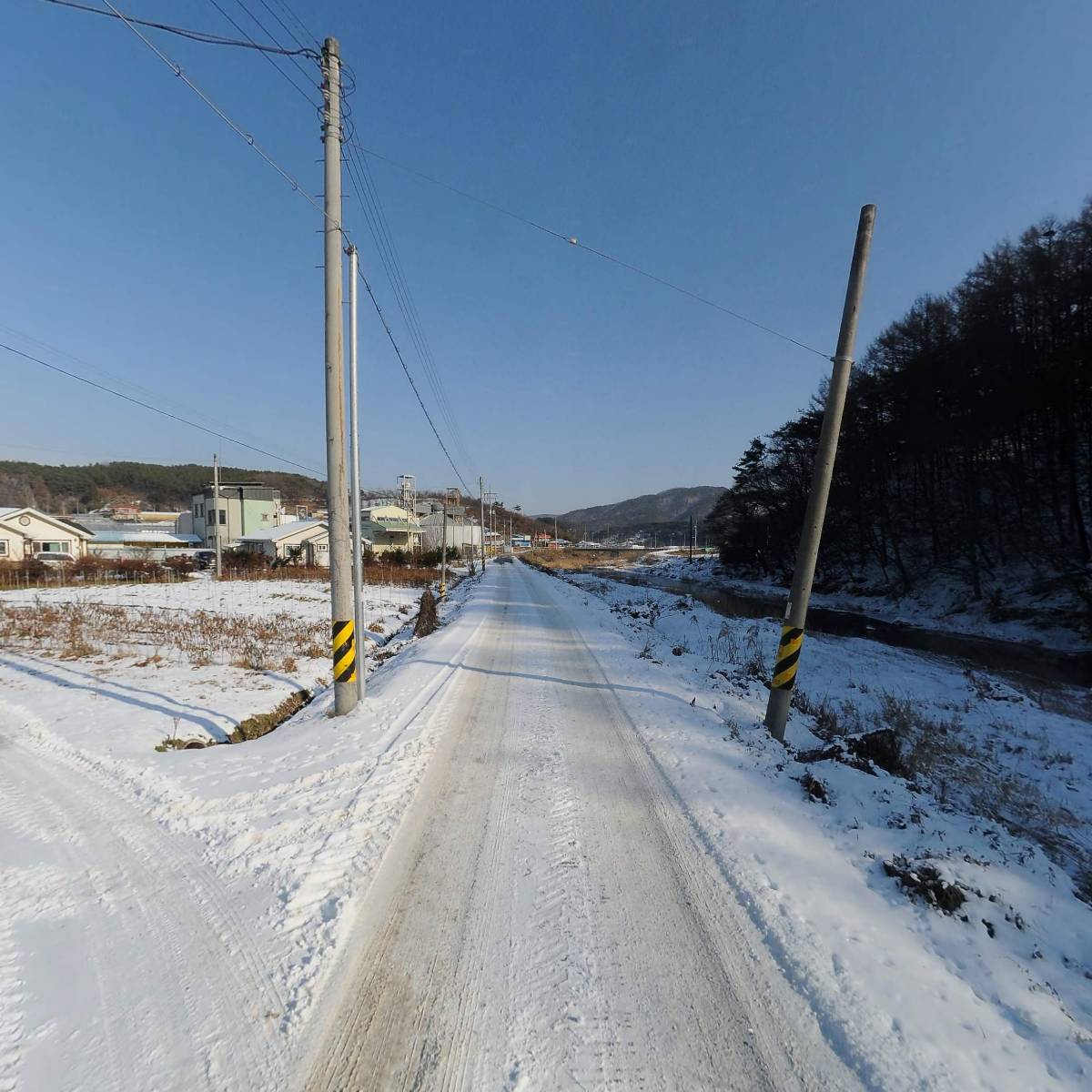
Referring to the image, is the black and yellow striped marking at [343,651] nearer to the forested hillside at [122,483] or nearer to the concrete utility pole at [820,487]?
the concrete utility pole at [820,487]

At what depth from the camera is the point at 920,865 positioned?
3.69 metres

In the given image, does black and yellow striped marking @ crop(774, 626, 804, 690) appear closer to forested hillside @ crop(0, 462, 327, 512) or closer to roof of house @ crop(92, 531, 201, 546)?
roof of house @ crop(92, 531, 201, 546)

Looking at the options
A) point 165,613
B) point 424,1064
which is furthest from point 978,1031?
point 165,613

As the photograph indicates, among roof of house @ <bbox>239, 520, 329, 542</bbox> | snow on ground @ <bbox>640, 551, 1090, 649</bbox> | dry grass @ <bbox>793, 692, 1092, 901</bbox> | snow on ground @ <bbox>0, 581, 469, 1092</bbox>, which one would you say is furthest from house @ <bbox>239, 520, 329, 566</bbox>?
dry grass @ <bbox>793, 692, 1092, 901</bbox>

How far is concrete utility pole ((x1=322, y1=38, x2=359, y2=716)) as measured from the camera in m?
6.70

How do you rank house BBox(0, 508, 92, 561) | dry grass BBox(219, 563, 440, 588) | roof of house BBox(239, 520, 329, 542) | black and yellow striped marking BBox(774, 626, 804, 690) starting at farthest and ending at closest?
roof of house BBox(239, 520, 329, 542) < house BBox(0, 508, 92, 561) < dry grass BBox(219, 563, 440, 588) < black and yellow striped marking BBox(774, 626, 804, 690)

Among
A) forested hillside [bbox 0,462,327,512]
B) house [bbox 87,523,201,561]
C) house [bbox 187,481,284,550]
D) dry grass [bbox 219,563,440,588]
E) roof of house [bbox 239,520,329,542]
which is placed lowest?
dry grass [bbox 219,563,440,588]

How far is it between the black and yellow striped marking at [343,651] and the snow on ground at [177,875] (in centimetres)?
54

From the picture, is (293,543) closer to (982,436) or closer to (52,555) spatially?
(52,555)

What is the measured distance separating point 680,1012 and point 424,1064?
1178 mm

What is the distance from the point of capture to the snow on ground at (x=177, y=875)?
2.31 meters

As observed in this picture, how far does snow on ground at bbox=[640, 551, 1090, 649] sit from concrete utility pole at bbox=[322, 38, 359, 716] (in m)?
20.7

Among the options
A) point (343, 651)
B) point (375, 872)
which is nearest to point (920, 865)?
point (375, 872)

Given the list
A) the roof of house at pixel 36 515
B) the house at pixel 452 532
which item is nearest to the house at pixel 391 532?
the house at pixel 452 532
